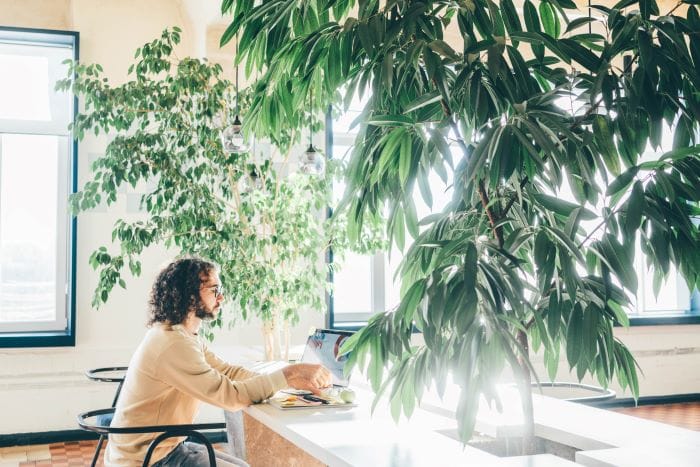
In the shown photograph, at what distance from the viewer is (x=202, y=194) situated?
4164mm

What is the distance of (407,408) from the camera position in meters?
1.53

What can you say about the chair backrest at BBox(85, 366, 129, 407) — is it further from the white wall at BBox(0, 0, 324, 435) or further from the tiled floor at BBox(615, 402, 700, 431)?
the tiled floor at BBox(615, 402, 700, 431)

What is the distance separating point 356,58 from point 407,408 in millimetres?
723

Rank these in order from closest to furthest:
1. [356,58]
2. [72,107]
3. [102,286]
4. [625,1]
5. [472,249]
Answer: [472,249]
[625,1]
[356,58]
[102,286]
[72,107]

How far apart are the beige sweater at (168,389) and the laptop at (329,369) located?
0.10 metres

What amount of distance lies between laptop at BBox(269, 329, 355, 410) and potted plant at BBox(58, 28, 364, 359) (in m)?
0.90

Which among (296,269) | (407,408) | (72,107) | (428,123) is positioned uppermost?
(72,107)

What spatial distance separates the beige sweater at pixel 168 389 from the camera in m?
2.53

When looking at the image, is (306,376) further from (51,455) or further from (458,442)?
(51,455)

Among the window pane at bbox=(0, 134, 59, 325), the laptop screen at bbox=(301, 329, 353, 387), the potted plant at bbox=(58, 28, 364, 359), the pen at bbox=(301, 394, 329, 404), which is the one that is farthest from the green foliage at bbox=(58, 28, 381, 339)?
the window pane at bbox=(0, 134, 59, 325)

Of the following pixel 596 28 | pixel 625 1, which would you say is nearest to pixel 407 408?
pixel 625 1

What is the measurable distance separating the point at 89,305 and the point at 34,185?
1089 mm

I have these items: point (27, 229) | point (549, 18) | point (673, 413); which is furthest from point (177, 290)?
point (673, 413)

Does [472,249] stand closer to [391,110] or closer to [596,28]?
[391,110]
